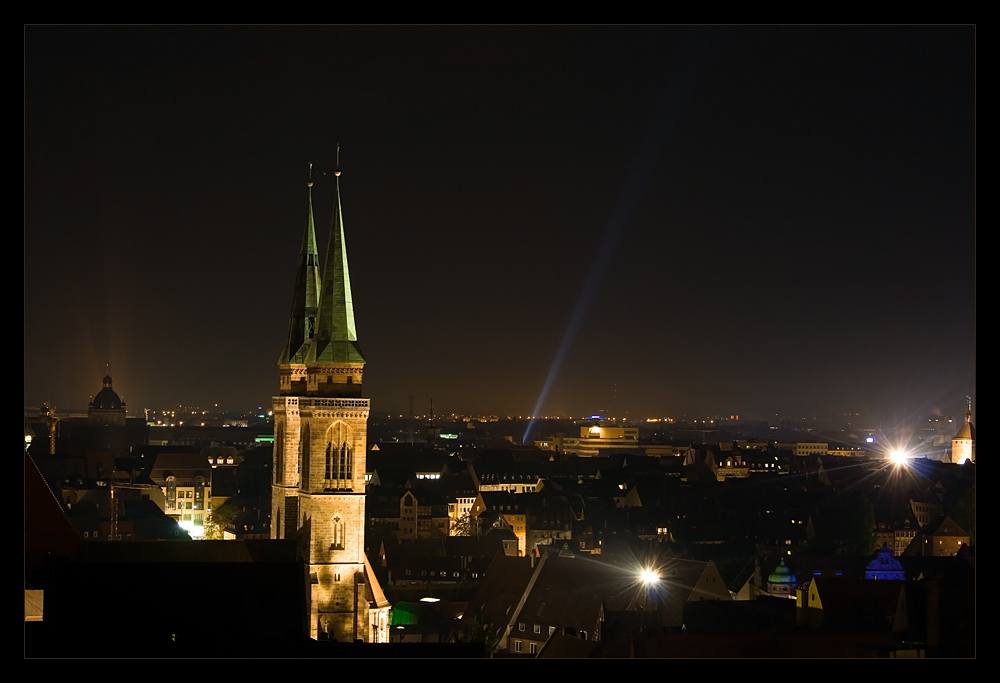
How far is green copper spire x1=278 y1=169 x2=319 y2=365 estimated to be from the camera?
1938 inches

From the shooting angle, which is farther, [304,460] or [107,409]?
[107,409]

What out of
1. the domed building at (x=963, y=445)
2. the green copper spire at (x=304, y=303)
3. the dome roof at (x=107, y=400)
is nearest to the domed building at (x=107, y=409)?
the dome roof at (x=107, y=400)

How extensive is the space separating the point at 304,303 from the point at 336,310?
397cm

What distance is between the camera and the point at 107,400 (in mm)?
157375

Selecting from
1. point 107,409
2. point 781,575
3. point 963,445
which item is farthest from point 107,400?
point 781,575

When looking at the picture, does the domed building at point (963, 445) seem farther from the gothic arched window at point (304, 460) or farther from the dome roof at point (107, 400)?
the gothic arched window at point (304, 460)

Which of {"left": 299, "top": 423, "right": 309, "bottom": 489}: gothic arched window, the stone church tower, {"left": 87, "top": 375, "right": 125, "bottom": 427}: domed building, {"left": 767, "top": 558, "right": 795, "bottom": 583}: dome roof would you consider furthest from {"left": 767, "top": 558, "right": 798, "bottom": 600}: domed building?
{"left": 87, "top": 375, "right": 125, "bottom": 427}: domed building

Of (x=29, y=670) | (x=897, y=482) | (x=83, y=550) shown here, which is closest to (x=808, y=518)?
(x=897, y=482)

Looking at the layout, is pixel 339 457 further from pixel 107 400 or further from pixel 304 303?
pixel 107 400

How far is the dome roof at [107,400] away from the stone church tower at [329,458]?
11343 cm

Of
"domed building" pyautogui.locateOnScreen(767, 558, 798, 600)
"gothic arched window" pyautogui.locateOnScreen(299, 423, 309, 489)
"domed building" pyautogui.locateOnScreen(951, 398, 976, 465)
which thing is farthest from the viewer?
"domed building" pyautogui.locateOnScreen(951, 398, 976, 465)

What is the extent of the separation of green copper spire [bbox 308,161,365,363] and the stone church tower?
35mm

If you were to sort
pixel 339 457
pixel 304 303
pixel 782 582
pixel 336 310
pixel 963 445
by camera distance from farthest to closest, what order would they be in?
pixel 963 445, pixel 782 582, pixel 304 303, pixel 336 310, pixel 339 457

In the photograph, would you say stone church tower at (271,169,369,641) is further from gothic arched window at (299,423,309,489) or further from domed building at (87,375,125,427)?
domed building at (87,375,125,427)
